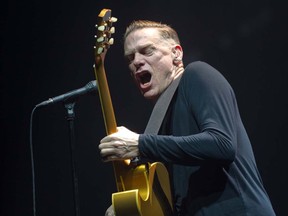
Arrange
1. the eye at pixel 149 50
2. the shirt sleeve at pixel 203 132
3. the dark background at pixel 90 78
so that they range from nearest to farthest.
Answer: the shirt sleeve at pixel 203 132, the eye at pixel 149 50, the dark background at pixel 90 78

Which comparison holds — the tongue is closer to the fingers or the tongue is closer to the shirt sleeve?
the shirt sleeve

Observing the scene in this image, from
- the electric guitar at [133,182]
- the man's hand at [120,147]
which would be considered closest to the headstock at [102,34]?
the electric guitar at [133,182]

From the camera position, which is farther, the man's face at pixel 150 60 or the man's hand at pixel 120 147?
the man's face at pixel 150 60

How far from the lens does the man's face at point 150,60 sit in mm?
2270

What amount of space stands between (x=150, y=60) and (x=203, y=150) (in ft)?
2.02

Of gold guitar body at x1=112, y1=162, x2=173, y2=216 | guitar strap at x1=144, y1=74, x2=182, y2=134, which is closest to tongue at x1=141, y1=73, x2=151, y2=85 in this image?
guitar strap at x1=144, y1=74, x2=182, y2=134

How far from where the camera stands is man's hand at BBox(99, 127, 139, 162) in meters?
1.82

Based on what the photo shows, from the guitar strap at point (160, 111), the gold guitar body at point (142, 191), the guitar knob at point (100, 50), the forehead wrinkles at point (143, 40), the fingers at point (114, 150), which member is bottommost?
the gold guitar body at point (142, 191)

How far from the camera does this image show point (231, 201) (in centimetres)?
184

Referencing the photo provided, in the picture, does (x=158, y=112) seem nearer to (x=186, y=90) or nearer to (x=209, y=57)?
(x=186, y=90)

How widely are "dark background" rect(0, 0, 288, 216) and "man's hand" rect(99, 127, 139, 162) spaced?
1498 mm

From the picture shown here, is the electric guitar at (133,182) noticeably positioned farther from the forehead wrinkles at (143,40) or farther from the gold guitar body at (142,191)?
the forehead wrinkles at (143,40)

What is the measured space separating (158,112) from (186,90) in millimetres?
151

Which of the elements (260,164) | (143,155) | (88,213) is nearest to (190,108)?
(143,155)
